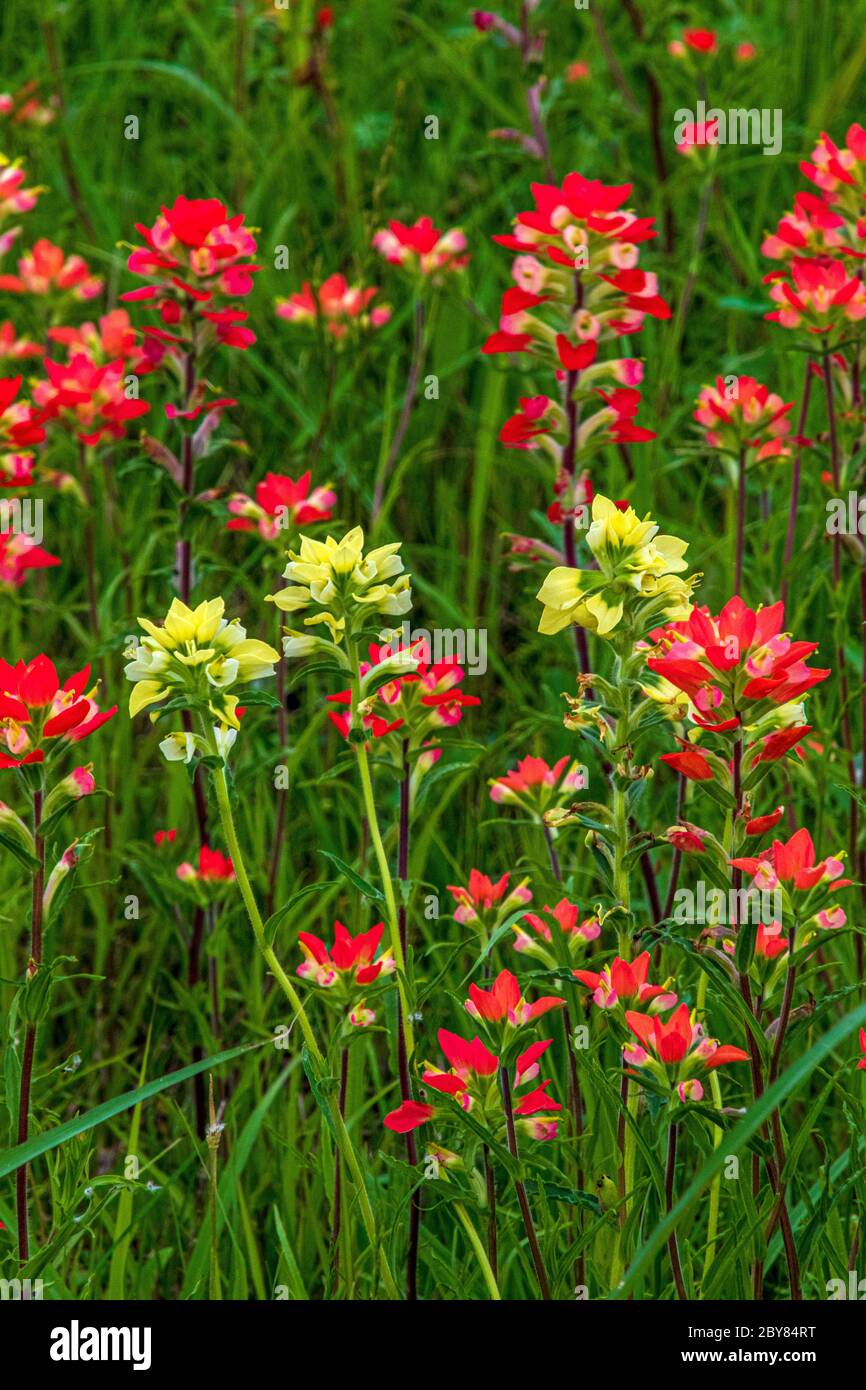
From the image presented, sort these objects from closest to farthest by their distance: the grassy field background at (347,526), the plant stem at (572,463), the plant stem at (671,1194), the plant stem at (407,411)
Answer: the plant stem at (671,1194) < the grassy field background at (347,526) < the plant stem at (572,463) < the plant stem at (407,411)

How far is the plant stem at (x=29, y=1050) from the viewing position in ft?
4.88

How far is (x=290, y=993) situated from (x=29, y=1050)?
28 cm

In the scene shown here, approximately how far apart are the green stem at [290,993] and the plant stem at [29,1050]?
188 millimetres

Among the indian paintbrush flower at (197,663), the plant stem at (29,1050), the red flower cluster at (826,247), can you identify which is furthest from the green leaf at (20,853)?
the red flower cluster at (826,247)

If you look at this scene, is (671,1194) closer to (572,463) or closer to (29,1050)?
(29,1050)

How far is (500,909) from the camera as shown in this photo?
1780mm

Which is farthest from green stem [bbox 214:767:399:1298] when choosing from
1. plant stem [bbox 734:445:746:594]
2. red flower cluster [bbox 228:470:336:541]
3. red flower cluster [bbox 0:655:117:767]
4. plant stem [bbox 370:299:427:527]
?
plant stem [bbox 370:299:427:527]

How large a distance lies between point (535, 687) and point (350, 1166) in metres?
1.51

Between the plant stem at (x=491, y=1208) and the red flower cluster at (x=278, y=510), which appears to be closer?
the plant stem at (x=491, y=1208)

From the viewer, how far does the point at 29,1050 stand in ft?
4.91

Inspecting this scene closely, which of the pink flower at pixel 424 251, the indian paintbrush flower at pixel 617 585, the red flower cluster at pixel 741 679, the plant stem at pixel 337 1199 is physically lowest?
the plant stem at pixel 337 1199

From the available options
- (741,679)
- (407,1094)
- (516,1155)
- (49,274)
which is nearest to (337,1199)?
(407,1094)

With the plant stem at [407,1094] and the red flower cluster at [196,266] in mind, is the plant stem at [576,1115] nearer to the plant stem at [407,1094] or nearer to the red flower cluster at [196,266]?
the plant stem at [407,1094]

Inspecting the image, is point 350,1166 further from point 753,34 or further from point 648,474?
point 753,34
